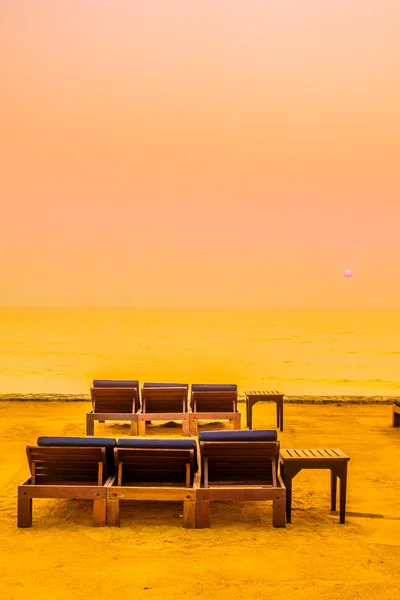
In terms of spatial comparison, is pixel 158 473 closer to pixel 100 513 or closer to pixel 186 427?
pixel 100 513

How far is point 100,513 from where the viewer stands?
18.5 feet

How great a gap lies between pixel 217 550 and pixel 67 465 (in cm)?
163

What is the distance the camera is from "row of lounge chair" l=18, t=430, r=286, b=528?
5594 mm

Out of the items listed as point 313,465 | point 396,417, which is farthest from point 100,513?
point 396,417

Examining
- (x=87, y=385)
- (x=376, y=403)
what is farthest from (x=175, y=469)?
(x=87, y=385)

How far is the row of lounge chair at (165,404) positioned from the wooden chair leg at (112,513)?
433cm

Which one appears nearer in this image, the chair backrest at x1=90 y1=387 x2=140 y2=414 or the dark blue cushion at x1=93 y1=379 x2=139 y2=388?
the chair backrest at x1=90 y1=387 x2=140 y2=414

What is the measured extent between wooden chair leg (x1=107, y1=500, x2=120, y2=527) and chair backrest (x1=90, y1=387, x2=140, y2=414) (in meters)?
4.53

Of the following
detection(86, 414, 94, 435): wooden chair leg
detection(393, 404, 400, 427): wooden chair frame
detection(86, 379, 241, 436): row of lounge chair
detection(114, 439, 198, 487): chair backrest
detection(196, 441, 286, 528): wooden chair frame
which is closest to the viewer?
detection(196, 441, 286, 528): wooden chair frame

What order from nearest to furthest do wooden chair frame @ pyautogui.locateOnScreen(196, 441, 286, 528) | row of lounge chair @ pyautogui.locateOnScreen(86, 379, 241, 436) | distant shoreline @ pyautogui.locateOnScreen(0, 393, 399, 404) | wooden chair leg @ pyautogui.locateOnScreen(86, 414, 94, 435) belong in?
wooden chair frame @ pyautogui.locateOnScreen(196, 441, 286, 528) < wooden chair leg @ pyautogui.locateOnScreen(86, 414, 94, 435) < row of lounge chair @ pyautogui.locateOnScreen(86, 379, 241, 436) < distant shoreline @ pyautogui.locateOnScreen(0, 393, 399, 404)

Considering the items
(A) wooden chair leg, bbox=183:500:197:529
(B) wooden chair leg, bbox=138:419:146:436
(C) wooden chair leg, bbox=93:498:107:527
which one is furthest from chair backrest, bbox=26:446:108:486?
(B) wooden chair leg, bbox=138:419:146:436

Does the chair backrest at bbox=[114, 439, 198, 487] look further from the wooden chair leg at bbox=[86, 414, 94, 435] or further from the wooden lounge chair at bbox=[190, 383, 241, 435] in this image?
the wooden lounge chair at bbox=[190, 383, 241, 435]

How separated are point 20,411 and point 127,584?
8449mm

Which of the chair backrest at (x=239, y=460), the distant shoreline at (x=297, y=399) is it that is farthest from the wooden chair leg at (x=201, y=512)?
the distant shoreline at (x=297, y=399)
